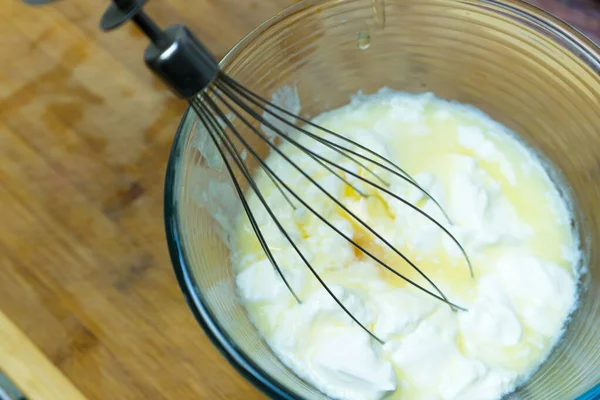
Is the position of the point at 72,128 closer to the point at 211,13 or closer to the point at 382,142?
the point at 211,13

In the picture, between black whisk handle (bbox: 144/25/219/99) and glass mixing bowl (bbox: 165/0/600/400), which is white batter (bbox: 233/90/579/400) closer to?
glass mixing bowl (bbox: 165/0/600/400)

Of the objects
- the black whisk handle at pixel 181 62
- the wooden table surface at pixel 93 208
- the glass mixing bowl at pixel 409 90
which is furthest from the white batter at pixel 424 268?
the black whisk handle at pixel 181 62

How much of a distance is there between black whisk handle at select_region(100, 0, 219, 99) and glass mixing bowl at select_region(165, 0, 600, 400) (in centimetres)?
20

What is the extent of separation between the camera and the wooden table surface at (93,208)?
74 centimetres

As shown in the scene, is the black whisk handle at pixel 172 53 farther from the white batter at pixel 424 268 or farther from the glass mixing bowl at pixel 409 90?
the white batter at pixel 424 268

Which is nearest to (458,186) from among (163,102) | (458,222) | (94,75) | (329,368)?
(458,222)

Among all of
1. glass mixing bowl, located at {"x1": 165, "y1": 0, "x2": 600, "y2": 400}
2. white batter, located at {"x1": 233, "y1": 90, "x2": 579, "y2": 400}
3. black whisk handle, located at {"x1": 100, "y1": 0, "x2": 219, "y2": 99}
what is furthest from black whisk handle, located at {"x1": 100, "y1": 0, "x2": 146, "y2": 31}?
white batter, located at {"x1": 233, "y1": 90, "x2": 579, "y2": 400}

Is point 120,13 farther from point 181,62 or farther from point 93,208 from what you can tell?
point 93,208

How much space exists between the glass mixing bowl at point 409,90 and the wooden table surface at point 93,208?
→ 0.45 ft

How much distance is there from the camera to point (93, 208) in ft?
2.70

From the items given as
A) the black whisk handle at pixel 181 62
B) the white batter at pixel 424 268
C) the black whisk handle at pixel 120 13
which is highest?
the black whisk handle at pixel 120 13

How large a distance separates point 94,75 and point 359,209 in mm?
464

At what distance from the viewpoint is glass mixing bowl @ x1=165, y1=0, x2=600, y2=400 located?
0.62 metres

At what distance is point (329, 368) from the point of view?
2.10 ft
